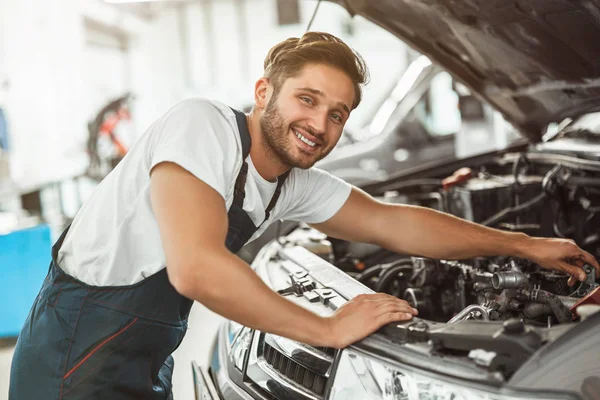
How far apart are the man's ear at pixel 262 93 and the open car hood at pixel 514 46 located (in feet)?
2.41

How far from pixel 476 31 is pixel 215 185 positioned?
128 centimetres

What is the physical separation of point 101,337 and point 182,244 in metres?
0.38

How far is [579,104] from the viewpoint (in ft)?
8.09

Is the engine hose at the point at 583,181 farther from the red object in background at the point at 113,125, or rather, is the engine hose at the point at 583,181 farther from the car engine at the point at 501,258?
the red object in background at the point at 113,125

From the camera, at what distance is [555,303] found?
1356mm

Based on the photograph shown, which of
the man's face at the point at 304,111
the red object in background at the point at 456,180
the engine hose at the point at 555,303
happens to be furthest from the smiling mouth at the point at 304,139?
the red object in background at the point at 456,180

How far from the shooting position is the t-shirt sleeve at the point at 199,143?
128 centimetres

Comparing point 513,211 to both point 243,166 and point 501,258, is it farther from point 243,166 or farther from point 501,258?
point 243,166

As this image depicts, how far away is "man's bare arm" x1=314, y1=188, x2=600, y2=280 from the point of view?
1.75 m

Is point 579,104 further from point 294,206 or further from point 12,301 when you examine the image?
point 12,301

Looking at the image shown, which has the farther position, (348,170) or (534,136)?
(348,170)

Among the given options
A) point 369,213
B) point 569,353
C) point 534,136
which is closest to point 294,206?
point 369,213

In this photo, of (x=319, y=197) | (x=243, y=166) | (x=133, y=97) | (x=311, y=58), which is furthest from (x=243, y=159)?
(x=133, y=97)

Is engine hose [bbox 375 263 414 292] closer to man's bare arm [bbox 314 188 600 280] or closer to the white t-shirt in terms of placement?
man's bare arm [bbox 314 188 600 280]
